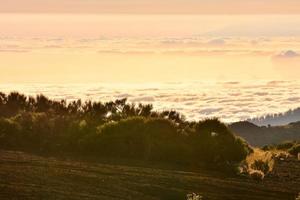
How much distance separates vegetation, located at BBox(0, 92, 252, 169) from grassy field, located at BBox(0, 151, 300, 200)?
197 inches

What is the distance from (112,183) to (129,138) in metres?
15.2

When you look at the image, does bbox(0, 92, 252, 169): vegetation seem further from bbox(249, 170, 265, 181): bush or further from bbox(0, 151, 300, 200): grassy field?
bbox(0, 151, 300, 200): grassy field

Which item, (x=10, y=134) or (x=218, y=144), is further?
(x=10, y=134)

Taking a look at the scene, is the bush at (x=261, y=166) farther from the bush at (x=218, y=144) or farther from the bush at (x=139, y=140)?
the bush at (x=139, y=140)

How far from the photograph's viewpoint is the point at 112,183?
103 feet

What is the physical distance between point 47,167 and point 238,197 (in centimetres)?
955

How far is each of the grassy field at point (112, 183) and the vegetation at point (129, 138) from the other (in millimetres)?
5008

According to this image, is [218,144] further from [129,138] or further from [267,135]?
[267,135]

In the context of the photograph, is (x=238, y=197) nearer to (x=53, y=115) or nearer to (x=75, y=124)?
(x=75, y=124)

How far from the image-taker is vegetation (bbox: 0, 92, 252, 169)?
149 feet

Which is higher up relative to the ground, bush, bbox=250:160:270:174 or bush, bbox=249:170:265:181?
bush, bbox=250:160:270:174

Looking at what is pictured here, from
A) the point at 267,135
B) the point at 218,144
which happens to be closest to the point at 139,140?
the point at 218,144

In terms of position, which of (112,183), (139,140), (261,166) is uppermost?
(139,140)

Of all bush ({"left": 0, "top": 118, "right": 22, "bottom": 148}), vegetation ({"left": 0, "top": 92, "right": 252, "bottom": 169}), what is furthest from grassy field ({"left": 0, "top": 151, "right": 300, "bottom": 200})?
bush ({"left": 0, "top": 118, "right": 22, "bottom": 148})
